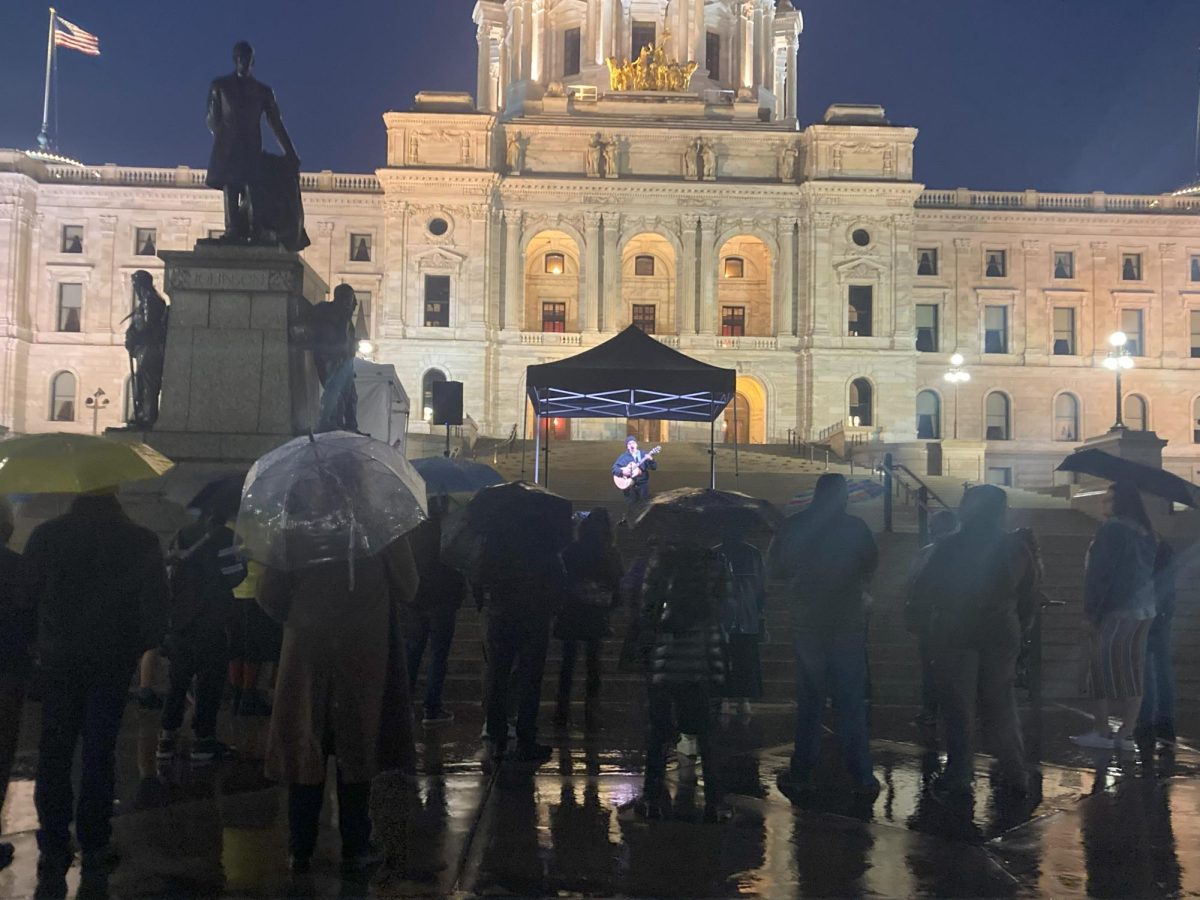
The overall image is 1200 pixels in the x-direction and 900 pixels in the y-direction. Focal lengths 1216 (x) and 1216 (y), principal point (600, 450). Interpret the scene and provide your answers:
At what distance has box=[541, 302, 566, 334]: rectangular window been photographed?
55312mm

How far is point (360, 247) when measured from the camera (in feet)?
185

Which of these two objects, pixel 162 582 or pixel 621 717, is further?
pixel 621 717

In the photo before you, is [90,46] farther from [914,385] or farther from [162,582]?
[162,582]

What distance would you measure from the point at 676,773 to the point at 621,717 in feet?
7.07

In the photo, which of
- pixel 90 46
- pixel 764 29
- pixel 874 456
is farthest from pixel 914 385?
pixel 90 46

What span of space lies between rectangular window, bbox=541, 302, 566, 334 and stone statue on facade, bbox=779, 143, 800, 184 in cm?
1144

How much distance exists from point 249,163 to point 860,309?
141 ft

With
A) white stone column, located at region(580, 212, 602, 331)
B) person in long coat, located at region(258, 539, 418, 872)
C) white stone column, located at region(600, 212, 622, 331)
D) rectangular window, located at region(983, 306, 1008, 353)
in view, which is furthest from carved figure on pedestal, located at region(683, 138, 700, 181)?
person in long coat, located at region(258, 539, 418, 872)

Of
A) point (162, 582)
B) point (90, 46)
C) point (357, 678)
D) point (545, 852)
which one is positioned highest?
point (90, 46)

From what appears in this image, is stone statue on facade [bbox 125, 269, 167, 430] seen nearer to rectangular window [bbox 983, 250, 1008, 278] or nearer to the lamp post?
the lamp post

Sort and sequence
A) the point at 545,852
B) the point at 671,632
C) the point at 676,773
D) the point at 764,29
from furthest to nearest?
the point at 764,29
the point at 676,773
the point at 671,632
the point at 545,852

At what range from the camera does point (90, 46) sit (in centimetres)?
5291

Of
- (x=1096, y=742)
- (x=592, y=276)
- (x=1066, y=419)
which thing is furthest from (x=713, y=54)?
(x=1096, y=742)

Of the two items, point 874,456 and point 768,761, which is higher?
point 874,456
